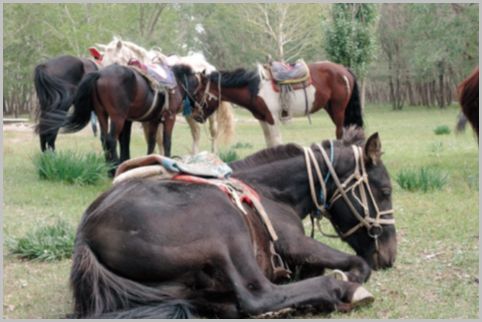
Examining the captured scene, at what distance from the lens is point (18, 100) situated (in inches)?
1941

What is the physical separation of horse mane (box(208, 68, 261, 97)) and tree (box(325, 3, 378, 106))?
12.0 m

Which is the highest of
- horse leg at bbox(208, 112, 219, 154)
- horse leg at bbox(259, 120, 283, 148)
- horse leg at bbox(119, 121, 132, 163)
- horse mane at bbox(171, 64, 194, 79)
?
horse mane at bbox(171, 64, 194, 79)

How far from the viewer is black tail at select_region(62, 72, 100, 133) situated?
1023 cm

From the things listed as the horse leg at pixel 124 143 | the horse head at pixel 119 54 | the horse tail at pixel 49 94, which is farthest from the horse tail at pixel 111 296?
the horse head at pixel 119 54

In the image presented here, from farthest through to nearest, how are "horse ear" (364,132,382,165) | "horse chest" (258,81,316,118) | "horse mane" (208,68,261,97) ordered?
"horse chest" (258,81,316,118) → "horse mane" (208,68,261,97) → "horse ear" (364,132,382,165)

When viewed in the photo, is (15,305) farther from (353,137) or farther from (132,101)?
(132,101)

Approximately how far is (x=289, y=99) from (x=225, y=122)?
2.49 metres

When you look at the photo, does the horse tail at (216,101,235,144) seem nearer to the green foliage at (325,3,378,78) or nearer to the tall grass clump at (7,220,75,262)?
the tall grass clump at (7,220,75,262)

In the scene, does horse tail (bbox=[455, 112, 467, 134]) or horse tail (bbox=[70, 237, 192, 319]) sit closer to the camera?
horse tail (bbox=[70, 237, 192, 319])

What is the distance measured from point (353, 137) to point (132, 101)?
6.45m

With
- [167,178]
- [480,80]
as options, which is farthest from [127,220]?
[480,80]

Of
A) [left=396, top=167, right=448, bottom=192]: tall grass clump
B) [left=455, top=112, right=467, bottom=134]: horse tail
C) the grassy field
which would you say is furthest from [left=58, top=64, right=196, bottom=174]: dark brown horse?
[left=455, top=112, right=467, bottom=134]: horse tail

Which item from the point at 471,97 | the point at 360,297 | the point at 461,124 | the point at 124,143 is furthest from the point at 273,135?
the point at 360,297

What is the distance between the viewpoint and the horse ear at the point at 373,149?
14.8ft
